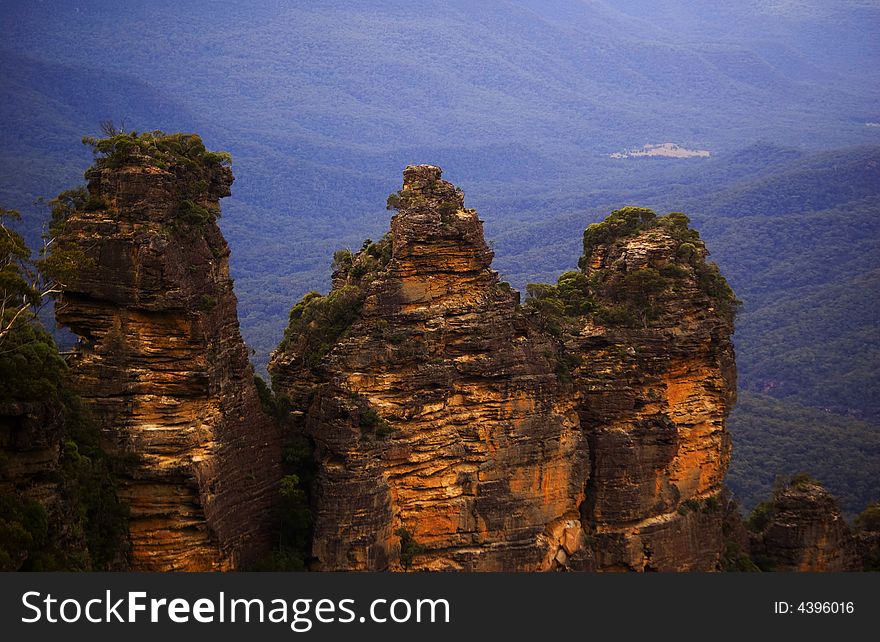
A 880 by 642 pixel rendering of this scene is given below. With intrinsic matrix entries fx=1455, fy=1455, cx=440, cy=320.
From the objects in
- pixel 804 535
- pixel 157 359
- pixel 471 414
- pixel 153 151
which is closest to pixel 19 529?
pixel 157 359

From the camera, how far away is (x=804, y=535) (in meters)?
65.4

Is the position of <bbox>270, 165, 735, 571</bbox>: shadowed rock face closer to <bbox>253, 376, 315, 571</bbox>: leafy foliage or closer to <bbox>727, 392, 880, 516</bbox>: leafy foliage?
<bbox>253, 376, 315, 571</bbox>: leafy foliage

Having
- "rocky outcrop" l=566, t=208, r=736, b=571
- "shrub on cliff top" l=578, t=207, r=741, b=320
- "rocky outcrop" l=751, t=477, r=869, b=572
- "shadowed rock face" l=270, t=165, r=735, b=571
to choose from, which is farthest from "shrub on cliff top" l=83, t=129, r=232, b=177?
"rocky outcrop" l=751, t=477, r=869, b=572

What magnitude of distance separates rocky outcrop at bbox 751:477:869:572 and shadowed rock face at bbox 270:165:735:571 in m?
9.24

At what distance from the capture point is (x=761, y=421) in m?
101

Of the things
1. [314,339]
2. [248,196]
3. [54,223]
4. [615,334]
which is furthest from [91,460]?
[248,196]

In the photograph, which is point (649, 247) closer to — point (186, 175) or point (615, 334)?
point (615, 334)

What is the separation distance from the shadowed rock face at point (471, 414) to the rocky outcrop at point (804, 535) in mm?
9236

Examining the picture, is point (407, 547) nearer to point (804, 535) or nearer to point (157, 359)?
point (157, 359)

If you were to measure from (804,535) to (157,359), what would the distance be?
110ft

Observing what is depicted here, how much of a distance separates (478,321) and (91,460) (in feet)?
48.9

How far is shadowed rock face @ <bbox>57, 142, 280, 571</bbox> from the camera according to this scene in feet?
145

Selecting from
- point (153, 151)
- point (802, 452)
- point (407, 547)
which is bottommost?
point (407, 547)

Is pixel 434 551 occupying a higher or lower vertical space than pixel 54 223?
lower
